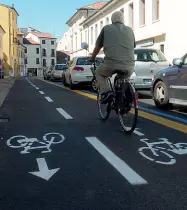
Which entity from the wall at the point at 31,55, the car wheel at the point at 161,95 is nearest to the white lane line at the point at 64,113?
the car wheel at the point at 161,95

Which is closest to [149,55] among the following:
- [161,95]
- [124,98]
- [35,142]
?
[161,95]

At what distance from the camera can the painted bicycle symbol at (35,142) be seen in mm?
4648

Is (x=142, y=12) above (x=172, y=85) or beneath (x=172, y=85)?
above

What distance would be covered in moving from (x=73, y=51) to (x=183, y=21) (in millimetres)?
43585

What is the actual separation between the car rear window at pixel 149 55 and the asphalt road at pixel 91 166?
627 centimetres

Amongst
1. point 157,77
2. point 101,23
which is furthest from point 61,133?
point 101,23

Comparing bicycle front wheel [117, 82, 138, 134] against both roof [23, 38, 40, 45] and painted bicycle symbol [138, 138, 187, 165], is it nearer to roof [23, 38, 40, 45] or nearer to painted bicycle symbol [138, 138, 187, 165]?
painted bicycle symbol [138, 138, 187, 165]

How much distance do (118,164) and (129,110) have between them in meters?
1.92

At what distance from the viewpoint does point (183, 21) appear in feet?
66.6

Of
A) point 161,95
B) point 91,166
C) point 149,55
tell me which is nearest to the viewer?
point 91,166

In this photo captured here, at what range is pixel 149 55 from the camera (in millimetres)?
12719

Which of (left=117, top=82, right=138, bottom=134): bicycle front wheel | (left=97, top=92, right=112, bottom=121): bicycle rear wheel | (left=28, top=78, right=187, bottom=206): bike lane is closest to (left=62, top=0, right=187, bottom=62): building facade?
(left=97, top=92, right=112, bottom=121): bicycle rear wheel

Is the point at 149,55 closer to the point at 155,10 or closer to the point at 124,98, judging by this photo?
the point at 124,98

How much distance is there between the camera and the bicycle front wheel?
539 centimetres
